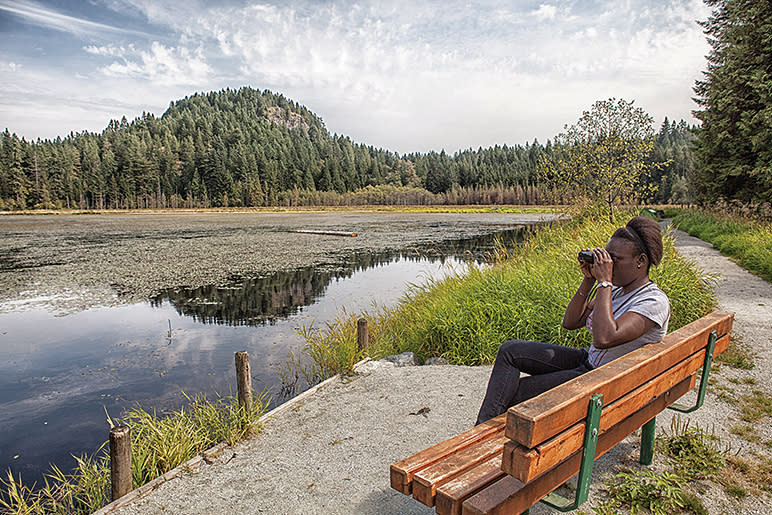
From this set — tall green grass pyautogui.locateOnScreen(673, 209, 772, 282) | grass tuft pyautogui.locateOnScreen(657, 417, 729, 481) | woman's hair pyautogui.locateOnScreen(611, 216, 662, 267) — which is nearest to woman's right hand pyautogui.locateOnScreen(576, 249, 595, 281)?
woman's hair pyautogui.locateOnScreen(611, 216, 662, 267)

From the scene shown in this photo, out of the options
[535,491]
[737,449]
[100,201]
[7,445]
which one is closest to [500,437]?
[535,491]

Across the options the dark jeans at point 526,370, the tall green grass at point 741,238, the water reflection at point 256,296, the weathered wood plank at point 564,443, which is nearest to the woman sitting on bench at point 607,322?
the dark jeans at point 526,370

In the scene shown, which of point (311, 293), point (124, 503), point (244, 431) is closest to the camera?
point (124, 503)

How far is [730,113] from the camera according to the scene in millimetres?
19594

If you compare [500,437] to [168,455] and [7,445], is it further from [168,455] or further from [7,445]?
[7,445]

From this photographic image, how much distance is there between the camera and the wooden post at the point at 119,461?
11.5 ft

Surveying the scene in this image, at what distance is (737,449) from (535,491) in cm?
260

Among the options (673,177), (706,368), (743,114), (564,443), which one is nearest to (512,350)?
(564,443)

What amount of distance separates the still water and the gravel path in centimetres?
188

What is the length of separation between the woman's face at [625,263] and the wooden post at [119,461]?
11.9 feet

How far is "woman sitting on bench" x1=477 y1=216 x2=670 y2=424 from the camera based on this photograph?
2662mm

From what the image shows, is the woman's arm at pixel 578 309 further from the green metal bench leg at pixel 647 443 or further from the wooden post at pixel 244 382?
the wooden post at pixel 244 382

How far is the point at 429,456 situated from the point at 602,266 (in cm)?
144

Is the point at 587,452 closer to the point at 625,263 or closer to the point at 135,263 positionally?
the point at 625,263
